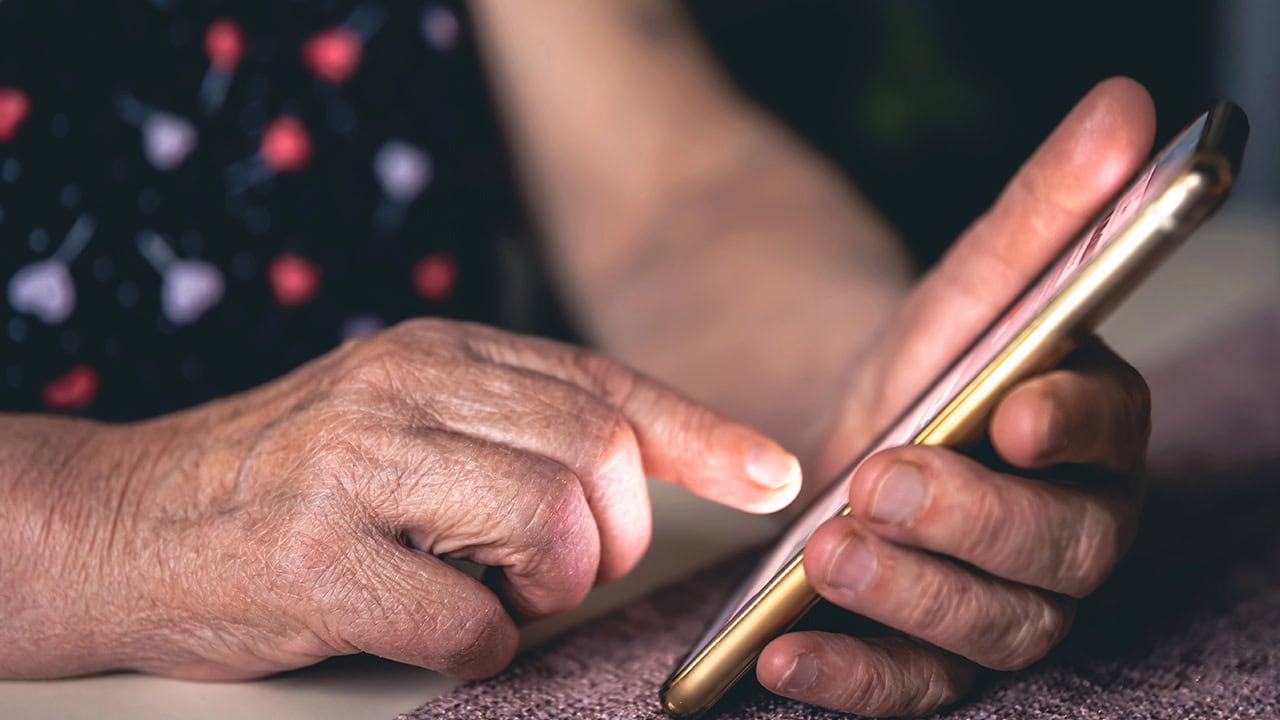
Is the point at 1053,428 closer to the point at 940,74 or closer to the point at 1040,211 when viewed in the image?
the point at 1040,211

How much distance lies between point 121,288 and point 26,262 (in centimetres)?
7

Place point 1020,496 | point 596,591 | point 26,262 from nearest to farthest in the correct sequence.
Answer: point 1020,496 → point 596,591 → point 26,262

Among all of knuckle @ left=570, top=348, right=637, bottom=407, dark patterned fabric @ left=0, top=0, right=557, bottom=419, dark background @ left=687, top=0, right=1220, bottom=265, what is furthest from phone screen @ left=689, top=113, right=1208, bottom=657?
dark background @ left=687, top=0, right=1220, bottom=265

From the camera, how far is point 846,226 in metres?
0.86

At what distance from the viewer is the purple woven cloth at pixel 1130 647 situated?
0.42 m

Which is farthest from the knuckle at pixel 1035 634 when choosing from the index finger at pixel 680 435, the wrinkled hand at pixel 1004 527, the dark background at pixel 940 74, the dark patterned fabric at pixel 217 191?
the dark background at pixel 940 74

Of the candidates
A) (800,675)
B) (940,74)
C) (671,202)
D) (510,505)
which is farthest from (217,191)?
(940,74)

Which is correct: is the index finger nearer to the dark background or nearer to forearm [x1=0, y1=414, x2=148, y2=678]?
forearm [x1=0, y1=414, x2=148, y2=678]

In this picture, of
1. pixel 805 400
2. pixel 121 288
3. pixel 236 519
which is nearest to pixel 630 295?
pixel 805 400

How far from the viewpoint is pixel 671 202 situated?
1.00 metres

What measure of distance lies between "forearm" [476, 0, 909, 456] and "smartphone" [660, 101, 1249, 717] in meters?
0.37

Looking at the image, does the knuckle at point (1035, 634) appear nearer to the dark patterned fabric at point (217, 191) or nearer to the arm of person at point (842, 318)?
the arm of person at point (842, 318)

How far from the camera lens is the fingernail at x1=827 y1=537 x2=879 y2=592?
0.37 metres

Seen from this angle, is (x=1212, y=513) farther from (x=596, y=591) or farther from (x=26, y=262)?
(x=26, y=262)
